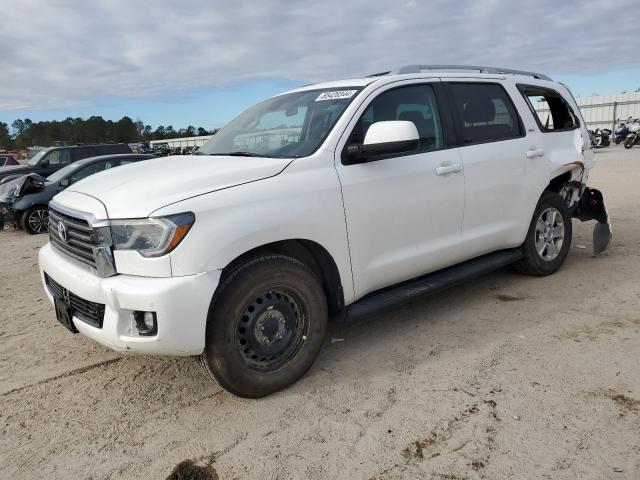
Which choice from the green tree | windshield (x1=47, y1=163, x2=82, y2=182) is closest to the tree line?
the green tree

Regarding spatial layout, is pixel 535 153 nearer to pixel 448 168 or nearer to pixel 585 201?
pixel 448 168

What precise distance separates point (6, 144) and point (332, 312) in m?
102

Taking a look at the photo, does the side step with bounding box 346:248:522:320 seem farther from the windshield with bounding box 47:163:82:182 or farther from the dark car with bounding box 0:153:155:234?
the windshield with bounding box 47:163:82:182

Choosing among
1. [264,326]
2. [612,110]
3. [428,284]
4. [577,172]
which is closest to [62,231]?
[264,326]

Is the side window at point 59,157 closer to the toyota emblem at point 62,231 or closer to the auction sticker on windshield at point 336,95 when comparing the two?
the toyota emblem at point 62,231

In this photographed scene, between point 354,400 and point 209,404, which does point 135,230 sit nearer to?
point 209,404

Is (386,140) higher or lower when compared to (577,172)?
higher

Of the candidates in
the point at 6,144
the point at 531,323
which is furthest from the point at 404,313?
the point at 6,144

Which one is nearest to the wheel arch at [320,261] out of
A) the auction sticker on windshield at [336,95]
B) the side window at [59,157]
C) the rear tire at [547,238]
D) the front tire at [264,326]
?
the front tire at [264,326]

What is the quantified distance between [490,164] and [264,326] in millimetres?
2413

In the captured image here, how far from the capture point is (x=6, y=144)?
88.1 m

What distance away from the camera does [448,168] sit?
3838 mm

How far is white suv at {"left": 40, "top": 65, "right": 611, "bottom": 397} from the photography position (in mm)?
2713

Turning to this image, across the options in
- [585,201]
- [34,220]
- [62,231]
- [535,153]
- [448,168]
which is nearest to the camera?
[62,231]
